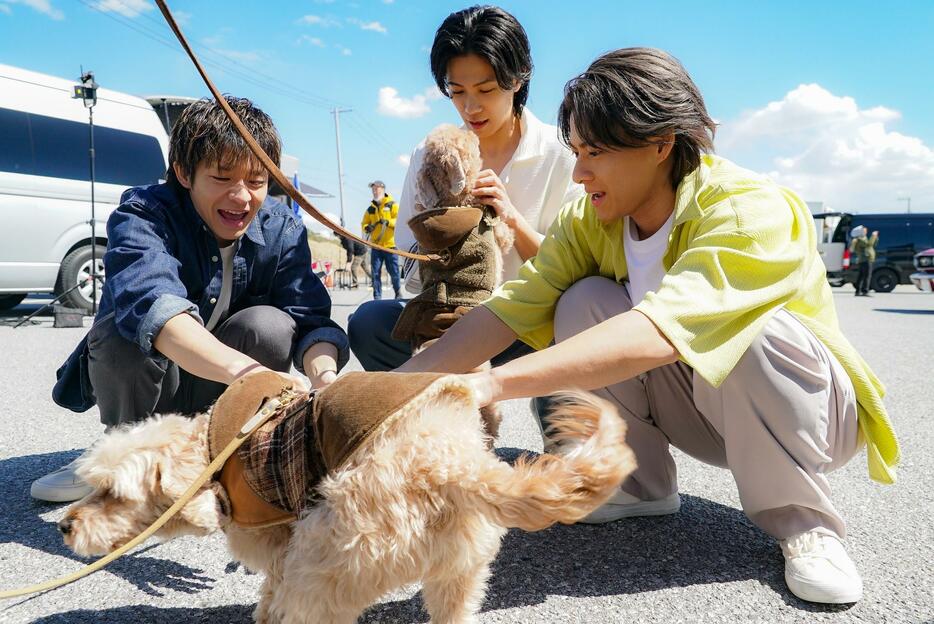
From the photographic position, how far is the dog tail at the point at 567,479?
133 cm

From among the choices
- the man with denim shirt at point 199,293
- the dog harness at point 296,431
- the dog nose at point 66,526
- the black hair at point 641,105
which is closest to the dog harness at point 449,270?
the man with denim shirt at point 199,293

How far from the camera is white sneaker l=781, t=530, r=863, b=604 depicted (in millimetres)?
1868

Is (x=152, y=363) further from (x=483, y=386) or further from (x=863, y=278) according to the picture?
(x=863, y=278)

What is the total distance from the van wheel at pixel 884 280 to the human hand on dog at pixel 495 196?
→ 22576mm

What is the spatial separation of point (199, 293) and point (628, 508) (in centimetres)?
189

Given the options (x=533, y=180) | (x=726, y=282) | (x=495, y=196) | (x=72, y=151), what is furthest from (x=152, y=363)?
(x=72, y=151)

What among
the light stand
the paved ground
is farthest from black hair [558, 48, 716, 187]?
the light stand

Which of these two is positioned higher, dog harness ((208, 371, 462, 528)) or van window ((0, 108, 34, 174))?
van window ((0, 108, 34, 174))

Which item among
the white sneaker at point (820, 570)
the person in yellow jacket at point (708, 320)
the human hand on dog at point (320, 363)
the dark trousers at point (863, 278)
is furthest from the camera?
the dark trousers at point (863, 278)

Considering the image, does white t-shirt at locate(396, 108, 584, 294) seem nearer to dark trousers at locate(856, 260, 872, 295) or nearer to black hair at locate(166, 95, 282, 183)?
black hair at locate(166, 95, 282, 183)

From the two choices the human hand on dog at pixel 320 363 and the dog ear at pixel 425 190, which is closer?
the human hand on dog at pixel 320 363

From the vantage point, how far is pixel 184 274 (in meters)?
2.44

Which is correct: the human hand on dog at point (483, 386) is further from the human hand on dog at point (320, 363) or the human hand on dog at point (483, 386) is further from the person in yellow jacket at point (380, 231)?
the person in yellow jacket at point (380, 231)

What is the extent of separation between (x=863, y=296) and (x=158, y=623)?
21.1 meters
